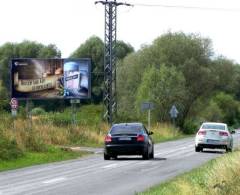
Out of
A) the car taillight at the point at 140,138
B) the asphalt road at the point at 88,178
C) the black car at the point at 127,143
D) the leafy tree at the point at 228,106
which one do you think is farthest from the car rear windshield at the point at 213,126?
the leafy tree at the point at 228,106

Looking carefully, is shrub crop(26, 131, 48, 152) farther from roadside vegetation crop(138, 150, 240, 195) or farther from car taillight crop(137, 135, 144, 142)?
roadside vegetation crop(138, 150, 240, 195)

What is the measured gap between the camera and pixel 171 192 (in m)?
14.1

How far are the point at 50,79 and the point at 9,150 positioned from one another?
79.4 ft

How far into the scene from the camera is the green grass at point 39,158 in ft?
97.6

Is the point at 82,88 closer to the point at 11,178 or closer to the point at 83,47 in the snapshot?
the point at 11,178

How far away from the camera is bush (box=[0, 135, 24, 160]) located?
31305 millimetres

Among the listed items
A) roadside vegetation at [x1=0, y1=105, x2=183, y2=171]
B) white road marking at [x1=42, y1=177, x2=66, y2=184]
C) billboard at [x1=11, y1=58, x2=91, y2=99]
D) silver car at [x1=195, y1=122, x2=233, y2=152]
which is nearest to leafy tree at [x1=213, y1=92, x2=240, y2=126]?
billboard at [x1=11, y1=58, x2=91, y2=99]

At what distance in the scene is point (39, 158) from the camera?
33.2 m

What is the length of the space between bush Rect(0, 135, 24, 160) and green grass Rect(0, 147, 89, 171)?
253 mm

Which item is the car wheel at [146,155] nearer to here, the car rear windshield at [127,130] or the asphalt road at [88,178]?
the car rear windshield at [127,130]

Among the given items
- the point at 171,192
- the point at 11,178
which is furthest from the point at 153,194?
the point at 11,178

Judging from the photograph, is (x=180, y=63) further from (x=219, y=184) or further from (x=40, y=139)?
(x=219, y=184)

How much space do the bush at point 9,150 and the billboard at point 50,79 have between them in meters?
22.2

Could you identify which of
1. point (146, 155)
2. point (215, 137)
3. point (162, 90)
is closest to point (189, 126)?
point (162, 90)
